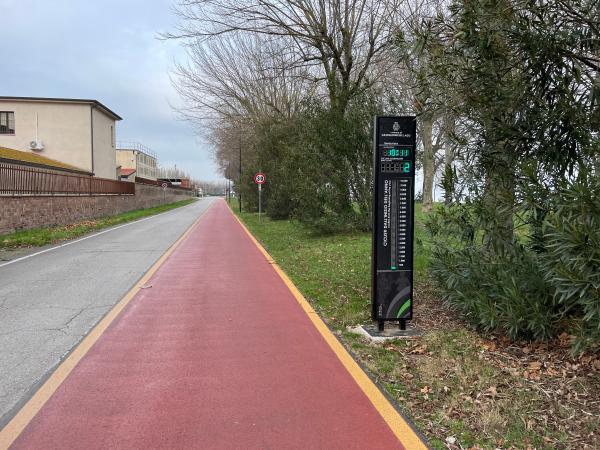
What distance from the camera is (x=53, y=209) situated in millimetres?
22891

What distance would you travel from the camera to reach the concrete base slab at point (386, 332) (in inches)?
226

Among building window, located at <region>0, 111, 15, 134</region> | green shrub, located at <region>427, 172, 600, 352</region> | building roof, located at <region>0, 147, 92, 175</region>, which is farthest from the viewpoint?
building window, located at <region>0, 111, 15, 134</region>

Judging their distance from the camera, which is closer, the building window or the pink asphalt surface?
the pink asphalt surface

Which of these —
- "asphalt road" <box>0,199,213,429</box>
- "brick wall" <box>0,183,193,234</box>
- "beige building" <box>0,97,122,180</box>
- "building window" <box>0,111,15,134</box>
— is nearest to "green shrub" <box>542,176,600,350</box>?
"asphalt road" <box>0,199,213,429</box>

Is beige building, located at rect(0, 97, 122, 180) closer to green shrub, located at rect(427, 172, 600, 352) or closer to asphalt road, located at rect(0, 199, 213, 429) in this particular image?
asphalt road, located at rect(0, 199, 213, 429)

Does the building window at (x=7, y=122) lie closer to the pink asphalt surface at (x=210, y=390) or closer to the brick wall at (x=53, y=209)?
the brick wall at (x=53, y=209)

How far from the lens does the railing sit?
19062mm

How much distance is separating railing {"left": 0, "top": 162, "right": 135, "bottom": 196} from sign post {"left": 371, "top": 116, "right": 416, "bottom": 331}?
1715 centimetres

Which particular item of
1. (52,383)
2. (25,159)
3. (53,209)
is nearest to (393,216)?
(52,383)

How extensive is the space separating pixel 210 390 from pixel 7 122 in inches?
1809

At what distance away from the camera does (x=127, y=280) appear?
32.0ft

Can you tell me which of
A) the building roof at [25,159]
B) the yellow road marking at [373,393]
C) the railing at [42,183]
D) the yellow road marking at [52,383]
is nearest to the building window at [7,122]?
the building roof at [25,159]

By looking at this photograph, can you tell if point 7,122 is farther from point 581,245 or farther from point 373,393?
point 581,245

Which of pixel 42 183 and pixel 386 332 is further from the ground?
pixel 42 183
